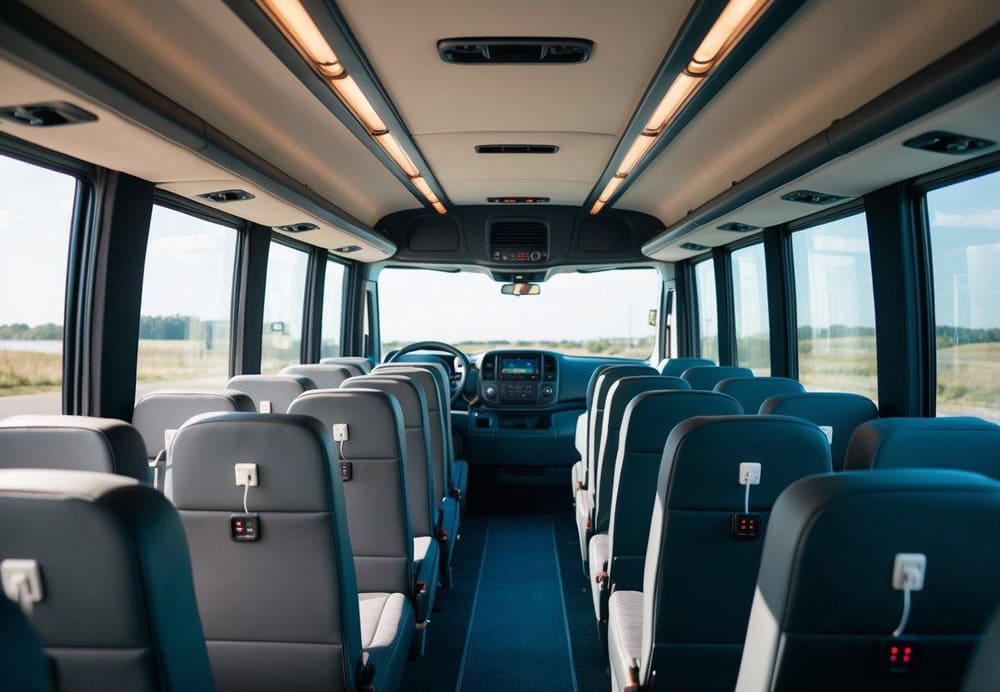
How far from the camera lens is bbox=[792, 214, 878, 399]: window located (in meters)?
5.45

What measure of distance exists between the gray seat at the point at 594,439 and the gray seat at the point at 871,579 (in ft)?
9.78

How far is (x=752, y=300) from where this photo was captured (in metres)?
7.88

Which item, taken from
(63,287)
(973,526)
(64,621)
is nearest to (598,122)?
(63,287)

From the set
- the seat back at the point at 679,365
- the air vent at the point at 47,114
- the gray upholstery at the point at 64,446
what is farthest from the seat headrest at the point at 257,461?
the seat back at the point at 679,365

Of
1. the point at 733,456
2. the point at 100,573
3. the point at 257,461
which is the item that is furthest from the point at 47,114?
the point at 733,456

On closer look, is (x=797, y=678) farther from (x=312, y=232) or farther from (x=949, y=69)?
(x=312, y=232)

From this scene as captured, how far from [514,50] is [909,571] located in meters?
3.25

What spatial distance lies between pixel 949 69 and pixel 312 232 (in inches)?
215

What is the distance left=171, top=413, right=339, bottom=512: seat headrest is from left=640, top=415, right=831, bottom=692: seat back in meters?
1.02

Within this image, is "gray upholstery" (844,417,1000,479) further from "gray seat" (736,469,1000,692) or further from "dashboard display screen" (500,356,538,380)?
"dashboard display screen" (500,356,538,380)

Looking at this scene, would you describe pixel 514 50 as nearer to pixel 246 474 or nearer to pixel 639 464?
pixel 639 464

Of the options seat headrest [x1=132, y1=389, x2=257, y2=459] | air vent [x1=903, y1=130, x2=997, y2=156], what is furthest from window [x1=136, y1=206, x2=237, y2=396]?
air vent [x1=903, y1=130, x2=997, y2=156]

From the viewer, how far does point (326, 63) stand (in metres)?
3.85

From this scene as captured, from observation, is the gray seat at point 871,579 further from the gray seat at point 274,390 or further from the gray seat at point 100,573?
the gray seat at point 274,390
